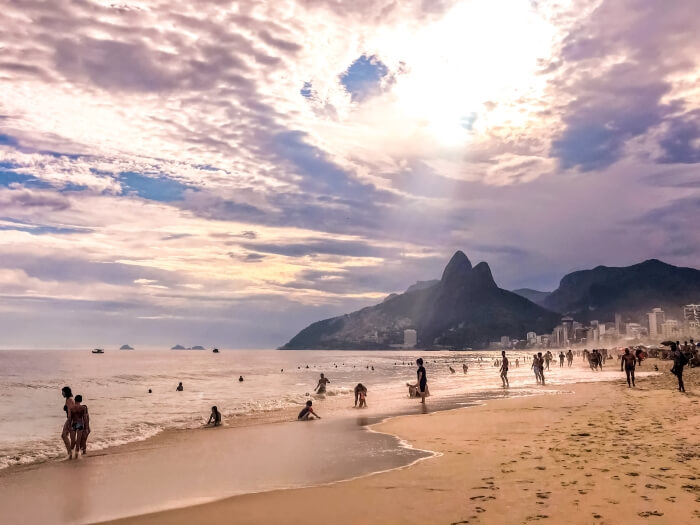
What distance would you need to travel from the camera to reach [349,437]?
1742cm

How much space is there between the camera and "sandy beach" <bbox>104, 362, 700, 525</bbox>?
7281 mm

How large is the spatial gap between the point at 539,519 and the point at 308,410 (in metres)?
17.7

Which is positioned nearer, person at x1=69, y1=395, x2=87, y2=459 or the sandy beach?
the sandy beach

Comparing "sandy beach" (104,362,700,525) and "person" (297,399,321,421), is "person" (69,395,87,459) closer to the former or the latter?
"sandy beach" (104,362,700,525)

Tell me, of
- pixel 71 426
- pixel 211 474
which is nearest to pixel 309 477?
pixel 211 474

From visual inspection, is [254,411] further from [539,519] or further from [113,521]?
[539,519]

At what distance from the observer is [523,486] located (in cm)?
866

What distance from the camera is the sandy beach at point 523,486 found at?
287 inches

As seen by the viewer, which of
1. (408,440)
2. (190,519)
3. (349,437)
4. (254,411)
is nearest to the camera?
(190,519)

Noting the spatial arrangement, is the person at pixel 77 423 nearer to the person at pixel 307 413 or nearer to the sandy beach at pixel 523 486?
the sandy beach at pixel 523 486

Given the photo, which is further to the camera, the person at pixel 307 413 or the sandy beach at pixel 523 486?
the person at pixel 307 413

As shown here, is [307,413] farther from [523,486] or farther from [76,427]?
[523,486]

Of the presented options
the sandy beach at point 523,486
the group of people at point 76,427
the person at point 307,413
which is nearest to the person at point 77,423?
the group of people at point 76,427

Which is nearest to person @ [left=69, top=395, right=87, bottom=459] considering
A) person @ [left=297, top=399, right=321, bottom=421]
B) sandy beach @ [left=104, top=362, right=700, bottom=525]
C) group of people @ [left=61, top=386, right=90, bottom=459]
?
group of people @ [left=61, top=386, right=90, bottom=459]
